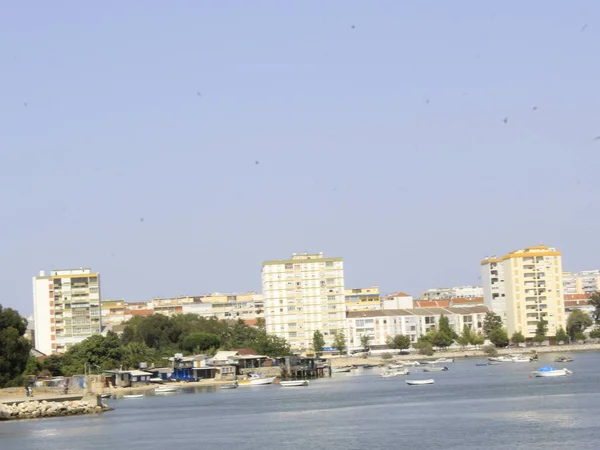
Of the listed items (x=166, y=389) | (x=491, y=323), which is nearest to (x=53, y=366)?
(x=166, y=389)

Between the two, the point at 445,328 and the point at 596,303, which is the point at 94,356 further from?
the point at 596,303

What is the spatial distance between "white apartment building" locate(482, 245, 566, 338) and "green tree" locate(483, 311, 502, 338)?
1764 mm

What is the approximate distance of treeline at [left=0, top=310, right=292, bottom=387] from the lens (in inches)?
2360

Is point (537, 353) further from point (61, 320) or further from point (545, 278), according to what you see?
point (61, 320)

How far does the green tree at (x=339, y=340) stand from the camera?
11275 centimetres

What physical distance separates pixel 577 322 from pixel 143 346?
184 ft

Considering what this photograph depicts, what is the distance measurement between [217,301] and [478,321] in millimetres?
54411

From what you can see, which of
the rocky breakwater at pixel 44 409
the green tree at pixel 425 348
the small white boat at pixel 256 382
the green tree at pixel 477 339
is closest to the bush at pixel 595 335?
the green tree at pixel 477 339

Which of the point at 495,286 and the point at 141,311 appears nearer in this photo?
the point at 495,286

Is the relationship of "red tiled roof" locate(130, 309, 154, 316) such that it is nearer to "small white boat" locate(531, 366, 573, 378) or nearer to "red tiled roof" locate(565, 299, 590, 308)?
"red tiled roof" locate(565, 299, 590, 308)

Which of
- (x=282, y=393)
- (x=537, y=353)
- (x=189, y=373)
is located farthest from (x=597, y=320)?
(x=282, y=393)

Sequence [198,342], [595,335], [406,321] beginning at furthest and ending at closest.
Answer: [595,335] → [406,321] → [198,342]

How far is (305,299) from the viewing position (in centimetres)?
11319

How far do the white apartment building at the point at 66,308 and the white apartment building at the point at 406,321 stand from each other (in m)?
26.4
